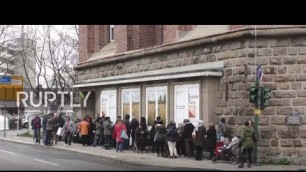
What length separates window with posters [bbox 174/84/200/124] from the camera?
22859mm

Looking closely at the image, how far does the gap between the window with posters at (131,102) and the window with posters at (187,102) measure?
3.49 meters

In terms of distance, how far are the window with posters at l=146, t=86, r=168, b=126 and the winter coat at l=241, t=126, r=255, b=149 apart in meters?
6.33

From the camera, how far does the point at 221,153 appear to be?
20.3 metres

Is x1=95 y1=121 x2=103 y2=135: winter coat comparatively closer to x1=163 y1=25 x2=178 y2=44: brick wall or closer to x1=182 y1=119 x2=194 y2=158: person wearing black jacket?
x1=163 y1=25 x2=178 y2=44: brick wall

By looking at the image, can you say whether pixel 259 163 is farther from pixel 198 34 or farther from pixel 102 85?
pixel 102 85

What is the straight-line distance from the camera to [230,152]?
20250mm

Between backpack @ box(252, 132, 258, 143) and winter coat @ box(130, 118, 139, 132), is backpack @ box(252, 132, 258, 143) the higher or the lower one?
the lower one

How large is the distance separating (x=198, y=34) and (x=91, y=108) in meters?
11.5

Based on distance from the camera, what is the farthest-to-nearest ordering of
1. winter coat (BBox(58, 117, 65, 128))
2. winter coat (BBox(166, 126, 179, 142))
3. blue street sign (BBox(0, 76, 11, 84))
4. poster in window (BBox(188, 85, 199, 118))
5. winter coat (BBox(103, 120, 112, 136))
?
blue street sign (BBox(0, 76, 11, 84)) → winter coat (BBox(58, 117, 65, 128)) → winter coat (BBox(103, 120, 112, 136)) → poster in window (BBox(188, 85, 199, 118)) → winter coat (BBox(166, 126, 179, 142))

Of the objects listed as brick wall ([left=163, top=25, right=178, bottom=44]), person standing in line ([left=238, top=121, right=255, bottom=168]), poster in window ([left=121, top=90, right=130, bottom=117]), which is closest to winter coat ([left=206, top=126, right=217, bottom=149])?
person standing in line ([left=238, top=121, right=255, bottom=168])

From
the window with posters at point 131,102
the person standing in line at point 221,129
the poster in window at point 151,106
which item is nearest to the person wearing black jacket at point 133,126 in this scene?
the poster in window at point 151,106

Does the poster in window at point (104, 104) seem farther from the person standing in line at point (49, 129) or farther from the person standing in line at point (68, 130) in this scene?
the person standing in line at point (49, 129)

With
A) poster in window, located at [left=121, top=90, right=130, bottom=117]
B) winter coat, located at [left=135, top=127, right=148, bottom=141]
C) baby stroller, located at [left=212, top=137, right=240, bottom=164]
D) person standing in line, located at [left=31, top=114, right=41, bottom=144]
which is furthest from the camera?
person standing in line, located at [left=31, top=114, right=41, bottom=144]

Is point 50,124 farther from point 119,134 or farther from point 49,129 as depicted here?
point 119,134
